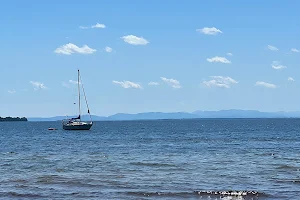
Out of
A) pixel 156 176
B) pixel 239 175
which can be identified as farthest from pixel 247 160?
pixel 156 176

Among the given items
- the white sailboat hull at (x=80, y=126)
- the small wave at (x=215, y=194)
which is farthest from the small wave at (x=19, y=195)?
the white sailboat hull at (x=80, y=126)

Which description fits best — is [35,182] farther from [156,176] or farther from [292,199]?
[292,199]

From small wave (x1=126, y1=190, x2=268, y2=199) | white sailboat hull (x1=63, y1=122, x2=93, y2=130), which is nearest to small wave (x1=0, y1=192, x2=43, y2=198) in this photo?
small wave (x1=126, y1=190, x2=268, y2=199)

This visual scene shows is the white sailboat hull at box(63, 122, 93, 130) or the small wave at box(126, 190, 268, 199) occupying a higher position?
the white sailboat hull at box(63, 122, 93, 130)

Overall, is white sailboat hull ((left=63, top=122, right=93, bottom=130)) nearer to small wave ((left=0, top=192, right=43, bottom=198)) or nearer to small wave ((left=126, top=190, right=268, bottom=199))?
small wave ((left=0, top=192, right=43, bottom=198))

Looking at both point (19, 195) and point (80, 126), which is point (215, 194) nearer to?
point (19, 195)

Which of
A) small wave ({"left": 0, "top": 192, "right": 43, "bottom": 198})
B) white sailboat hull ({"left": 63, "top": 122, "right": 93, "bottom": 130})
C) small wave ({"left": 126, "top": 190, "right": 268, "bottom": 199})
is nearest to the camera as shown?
small wave ({"left": 126, "top": 190, "right": 268, "bottom": 199})

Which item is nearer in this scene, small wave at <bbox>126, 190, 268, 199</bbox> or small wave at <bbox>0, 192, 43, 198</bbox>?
small wave at <bbox>126, 190, 268, 199</bbox>

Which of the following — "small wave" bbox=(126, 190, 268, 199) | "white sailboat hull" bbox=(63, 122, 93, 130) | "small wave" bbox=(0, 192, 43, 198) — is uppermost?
"white sailboat hull" bbox=(63, 122, 93, 130)

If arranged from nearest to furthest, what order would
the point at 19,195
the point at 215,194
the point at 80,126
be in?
the point at 215,194
the point at 19,195
the point at 80,126

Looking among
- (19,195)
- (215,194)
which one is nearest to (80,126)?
(19,195)

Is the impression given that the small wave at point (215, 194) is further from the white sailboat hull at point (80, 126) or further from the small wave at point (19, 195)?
the white sailboat hull at point (80, 126)

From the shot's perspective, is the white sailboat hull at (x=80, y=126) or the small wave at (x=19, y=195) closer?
the small wave at (x=19, y=195)

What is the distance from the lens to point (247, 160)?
52438 mm
